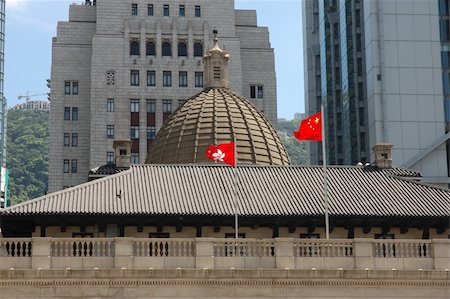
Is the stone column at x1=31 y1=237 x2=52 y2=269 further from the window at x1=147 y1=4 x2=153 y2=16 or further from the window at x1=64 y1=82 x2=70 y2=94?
the window at x1=147 y1=4 x2=153 y2=16

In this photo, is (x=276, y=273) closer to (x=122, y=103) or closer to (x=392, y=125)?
(x=392, y=125)

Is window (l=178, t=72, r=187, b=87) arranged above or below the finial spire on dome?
above

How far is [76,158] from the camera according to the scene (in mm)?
152125

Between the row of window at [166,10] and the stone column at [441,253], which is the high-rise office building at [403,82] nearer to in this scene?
the row of window at [166,10]

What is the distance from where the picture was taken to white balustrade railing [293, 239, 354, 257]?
56.3 meters

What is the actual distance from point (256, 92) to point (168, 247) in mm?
100294

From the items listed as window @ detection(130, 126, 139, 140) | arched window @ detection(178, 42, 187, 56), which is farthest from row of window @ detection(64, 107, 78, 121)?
arched window @ detection(178, 42, 187, 56)

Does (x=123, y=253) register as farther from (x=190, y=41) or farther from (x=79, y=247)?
(x=190, y=41)

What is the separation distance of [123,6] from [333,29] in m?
27.0

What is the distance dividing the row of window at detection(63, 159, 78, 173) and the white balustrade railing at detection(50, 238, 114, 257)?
96.2m

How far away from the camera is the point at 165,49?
154m

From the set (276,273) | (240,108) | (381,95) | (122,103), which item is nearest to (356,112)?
(381,95)

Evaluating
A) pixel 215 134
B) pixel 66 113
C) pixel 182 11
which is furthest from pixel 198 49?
pixel 215 134

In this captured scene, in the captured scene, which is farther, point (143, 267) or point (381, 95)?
point (381, 95)
